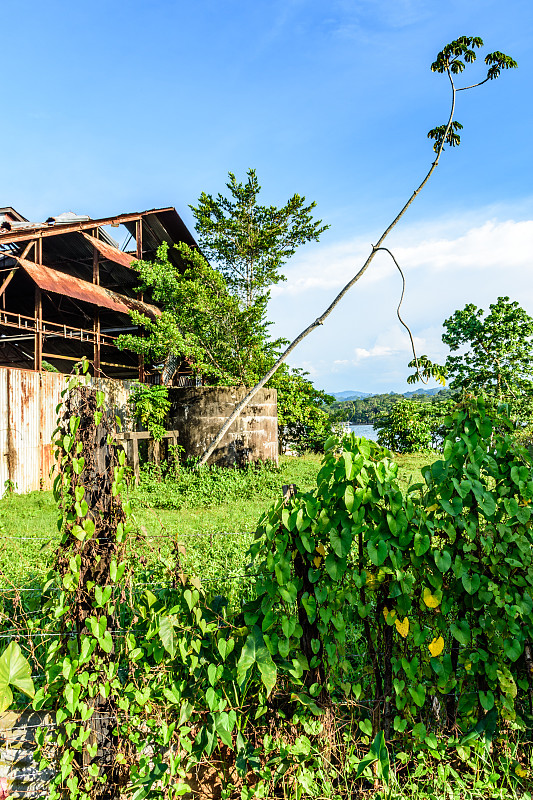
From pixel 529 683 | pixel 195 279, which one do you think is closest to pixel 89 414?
pixel 529 683

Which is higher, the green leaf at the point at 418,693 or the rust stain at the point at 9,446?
the rust stain at the point at 9,446

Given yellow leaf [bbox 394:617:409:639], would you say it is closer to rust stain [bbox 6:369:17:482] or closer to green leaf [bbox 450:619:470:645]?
green leaf [bbox 450:619:470:645]

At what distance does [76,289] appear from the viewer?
1455 centimetres

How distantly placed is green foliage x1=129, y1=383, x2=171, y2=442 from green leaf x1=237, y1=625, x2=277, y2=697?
10433 mm

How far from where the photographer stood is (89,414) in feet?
8.55

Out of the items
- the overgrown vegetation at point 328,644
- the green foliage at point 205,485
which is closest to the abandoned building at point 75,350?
the green foliage at point 205,485

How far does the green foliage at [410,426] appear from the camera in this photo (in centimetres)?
1942

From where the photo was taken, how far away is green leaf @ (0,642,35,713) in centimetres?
201

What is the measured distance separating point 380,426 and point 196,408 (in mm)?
10626

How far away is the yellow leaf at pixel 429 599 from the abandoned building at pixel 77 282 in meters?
13.0

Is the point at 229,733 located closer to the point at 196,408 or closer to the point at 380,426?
the point at 196,408

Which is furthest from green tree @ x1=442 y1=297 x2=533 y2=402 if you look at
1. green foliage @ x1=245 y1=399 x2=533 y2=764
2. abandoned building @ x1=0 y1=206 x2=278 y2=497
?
green foliage @ x1=245 y1=399 x2=533 y2=764

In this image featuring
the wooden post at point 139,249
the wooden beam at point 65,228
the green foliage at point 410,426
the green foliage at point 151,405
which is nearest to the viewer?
the green foliage at point 151,405

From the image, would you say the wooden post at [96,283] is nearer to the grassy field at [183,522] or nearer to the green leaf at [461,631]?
the grassy field at [183,522]
